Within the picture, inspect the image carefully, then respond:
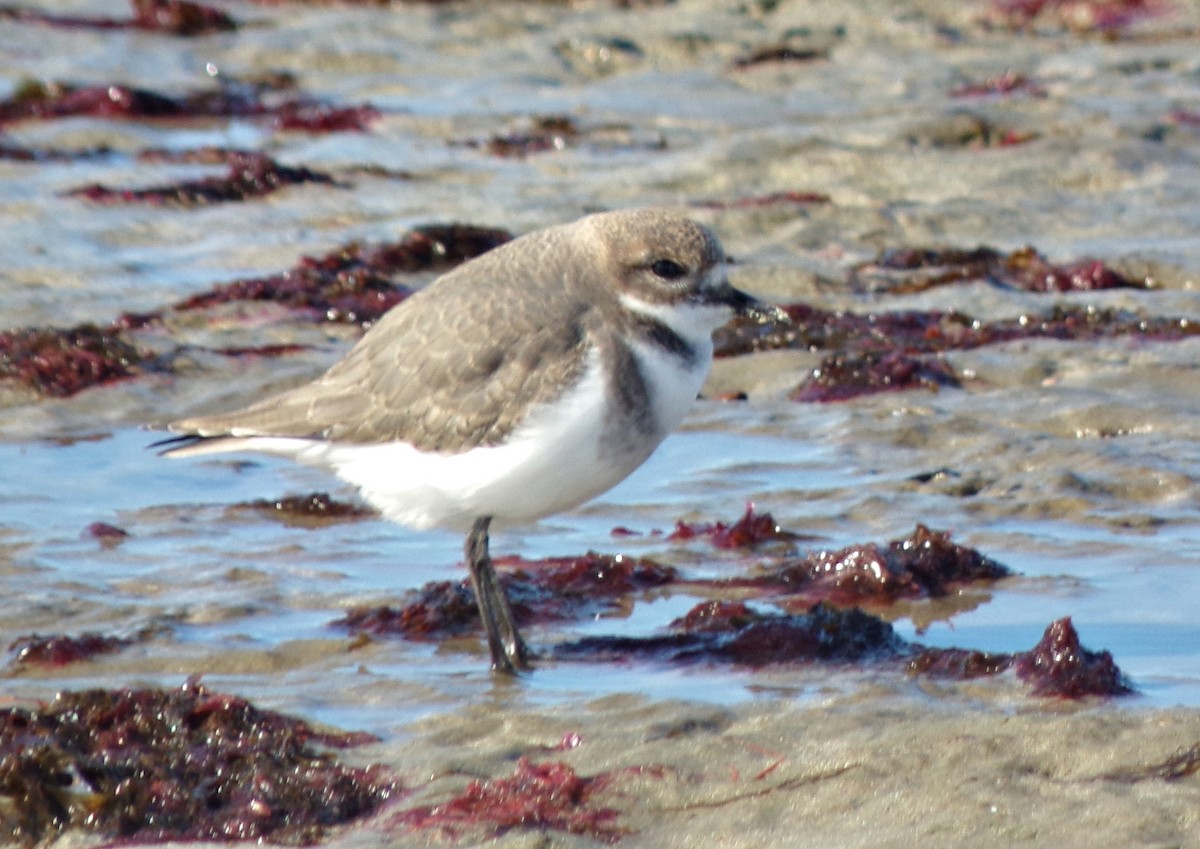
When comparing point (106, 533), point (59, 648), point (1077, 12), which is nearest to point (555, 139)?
point (1077, 12)

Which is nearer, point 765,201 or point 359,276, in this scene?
point 359,276

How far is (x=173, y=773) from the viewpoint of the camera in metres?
5.18

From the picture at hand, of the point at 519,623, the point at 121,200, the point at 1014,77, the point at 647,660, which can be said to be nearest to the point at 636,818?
the point at 647,660

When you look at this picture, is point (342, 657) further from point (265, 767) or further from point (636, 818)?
point (636, 818)

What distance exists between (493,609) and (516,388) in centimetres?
83

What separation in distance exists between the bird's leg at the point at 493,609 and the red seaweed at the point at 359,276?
4.23 metres

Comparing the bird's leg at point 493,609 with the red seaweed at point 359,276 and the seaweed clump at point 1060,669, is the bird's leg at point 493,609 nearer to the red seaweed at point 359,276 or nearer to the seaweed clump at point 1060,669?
the seaweed clump at point 1060,669

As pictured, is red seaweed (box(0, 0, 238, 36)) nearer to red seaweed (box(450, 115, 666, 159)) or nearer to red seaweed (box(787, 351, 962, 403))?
red seaweed (box(450, 115, 666, 159))

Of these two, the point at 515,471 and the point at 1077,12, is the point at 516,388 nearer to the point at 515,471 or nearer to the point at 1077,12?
the point at 515,471

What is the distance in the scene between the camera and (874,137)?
46.1 ft

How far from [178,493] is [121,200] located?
17.1ft

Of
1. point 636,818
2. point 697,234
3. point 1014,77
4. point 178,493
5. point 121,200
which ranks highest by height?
point 1014,77

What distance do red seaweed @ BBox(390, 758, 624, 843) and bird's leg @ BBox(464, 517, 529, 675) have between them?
146 cm

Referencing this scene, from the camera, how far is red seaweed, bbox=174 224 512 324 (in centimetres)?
1094
